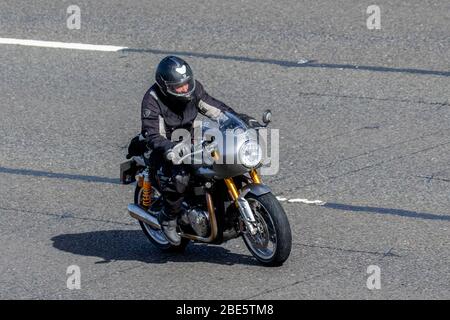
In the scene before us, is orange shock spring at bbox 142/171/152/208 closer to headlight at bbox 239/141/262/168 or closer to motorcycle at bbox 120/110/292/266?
motorcycle at bbox 120/110/292/266

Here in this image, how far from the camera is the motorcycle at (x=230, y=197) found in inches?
325

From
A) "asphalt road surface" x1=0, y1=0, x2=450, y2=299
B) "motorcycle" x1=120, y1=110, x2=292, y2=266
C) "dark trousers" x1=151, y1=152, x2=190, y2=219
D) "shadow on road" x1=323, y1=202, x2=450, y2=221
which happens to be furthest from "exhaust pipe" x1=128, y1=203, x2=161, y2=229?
"shadow on road" x1=323, y1=202, x2=450, y2=221

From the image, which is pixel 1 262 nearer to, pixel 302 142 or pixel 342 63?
pixel 302 142

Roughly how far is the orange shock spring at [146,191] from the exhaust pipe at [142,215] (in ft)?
0.22

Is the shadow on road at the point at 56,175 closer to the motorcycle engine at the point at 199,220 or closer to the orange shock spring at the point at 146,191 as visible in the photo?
the orange shock spring at the point at 146,191

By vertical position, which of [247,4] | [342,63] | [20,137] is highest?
[247,4]

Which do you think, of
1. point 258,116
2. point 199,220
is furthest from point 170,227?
point 258,116

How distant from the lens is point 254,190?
8.34 m

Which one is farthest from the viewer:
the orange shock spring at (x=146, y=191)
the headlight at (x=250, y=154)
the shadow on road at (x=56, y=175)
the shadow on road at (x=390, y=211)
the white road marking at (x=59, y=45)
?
the white road marking at (x=59, y=45)

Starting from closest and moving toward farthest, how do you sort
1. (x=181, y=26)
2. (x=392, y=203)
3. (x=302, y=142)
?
(x=392, y=203), (x=302, y=142), (x=181, y=26)

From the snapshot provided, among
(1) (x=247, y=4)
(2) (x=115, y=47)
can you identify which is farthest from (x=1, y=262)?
(1) (x=247, y=4)

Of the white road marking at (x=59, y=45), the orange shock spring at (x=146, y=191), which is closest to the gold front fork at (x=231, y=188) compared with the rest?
the orange shock spring at (x=146, y=191)

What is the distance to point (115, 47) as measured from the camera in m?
13.4

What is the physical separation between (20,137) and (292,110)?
8.98 feet
